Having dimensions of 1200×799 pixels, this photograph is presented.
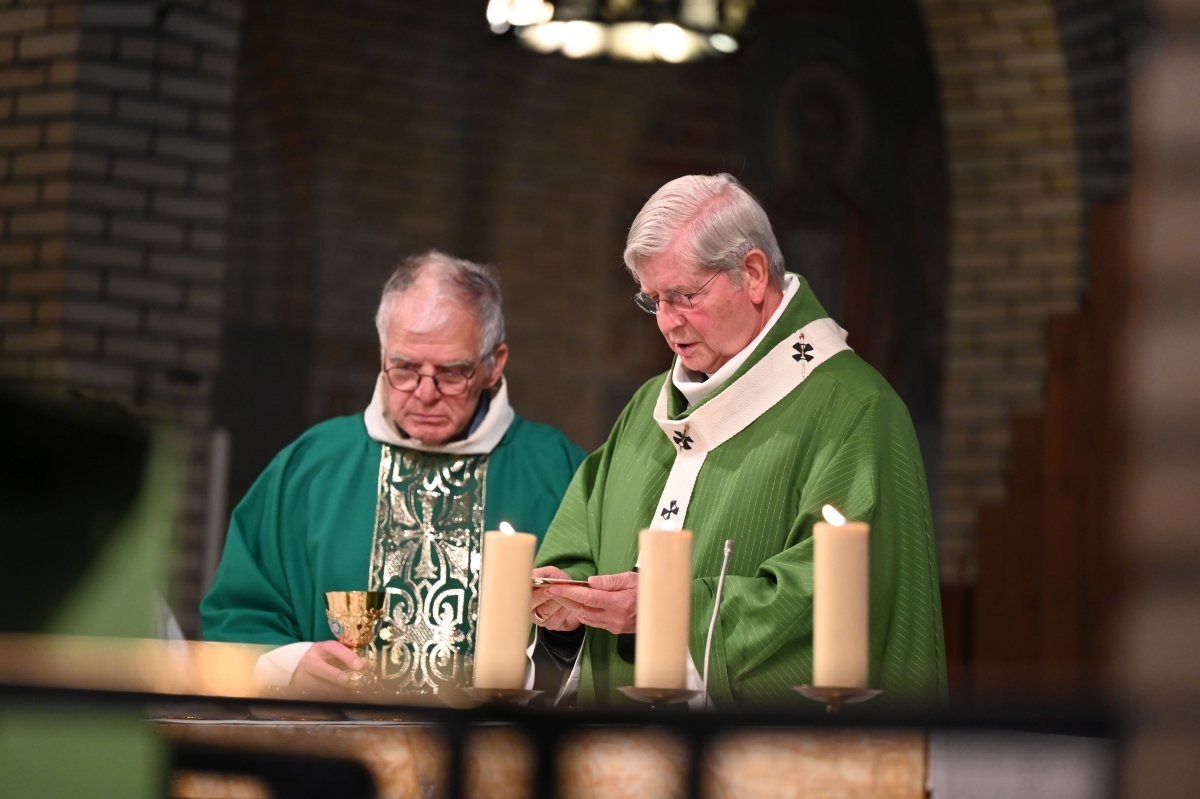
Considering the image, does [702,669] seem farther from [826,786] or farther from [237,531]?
[237,531]

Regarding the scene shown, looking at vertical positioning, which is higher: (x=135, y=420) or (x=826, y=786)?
(x=135, y=420)

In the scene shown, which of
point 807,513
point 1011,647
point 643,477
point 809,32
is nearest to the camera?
point 807,513

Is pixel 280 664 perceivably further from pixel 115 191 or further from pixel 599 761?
pixel 115 191

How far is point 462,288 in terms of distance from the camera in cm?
403

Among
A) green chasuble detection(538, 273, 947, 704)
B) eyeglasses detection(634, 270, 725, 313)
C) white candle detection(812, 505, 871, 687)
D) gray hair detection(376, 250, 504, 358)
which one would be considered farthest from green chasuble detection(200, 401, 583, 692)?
white candle detection(812, 505, 871, 687)

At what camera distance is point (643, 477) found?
11.4 ft

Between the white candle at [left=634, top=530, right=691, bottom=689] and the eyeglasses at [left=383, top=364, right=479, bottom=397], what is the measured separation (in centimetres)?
186

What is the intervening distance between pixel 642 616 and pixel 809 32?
7.83m

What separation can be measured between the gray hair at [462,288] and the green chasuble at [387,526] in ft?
1.23

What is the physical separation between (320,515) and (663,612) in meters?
2.19

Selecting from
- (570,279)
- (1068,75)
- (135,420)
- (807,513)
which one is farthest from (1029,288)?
(135,420)

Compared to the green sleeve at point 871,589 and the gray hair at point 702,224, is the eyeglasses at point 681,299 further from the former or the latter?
the green sleeve at point 871,589

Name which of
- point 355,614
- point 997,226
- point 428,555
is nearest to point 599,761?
point 355,614

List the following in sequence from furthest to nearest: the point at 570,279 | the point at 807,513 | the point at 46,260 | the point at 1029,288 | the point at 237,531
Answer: the point at 570,279, the point at 1029,288, the point at 46,260, the point at 237,531, the point at 807,513
